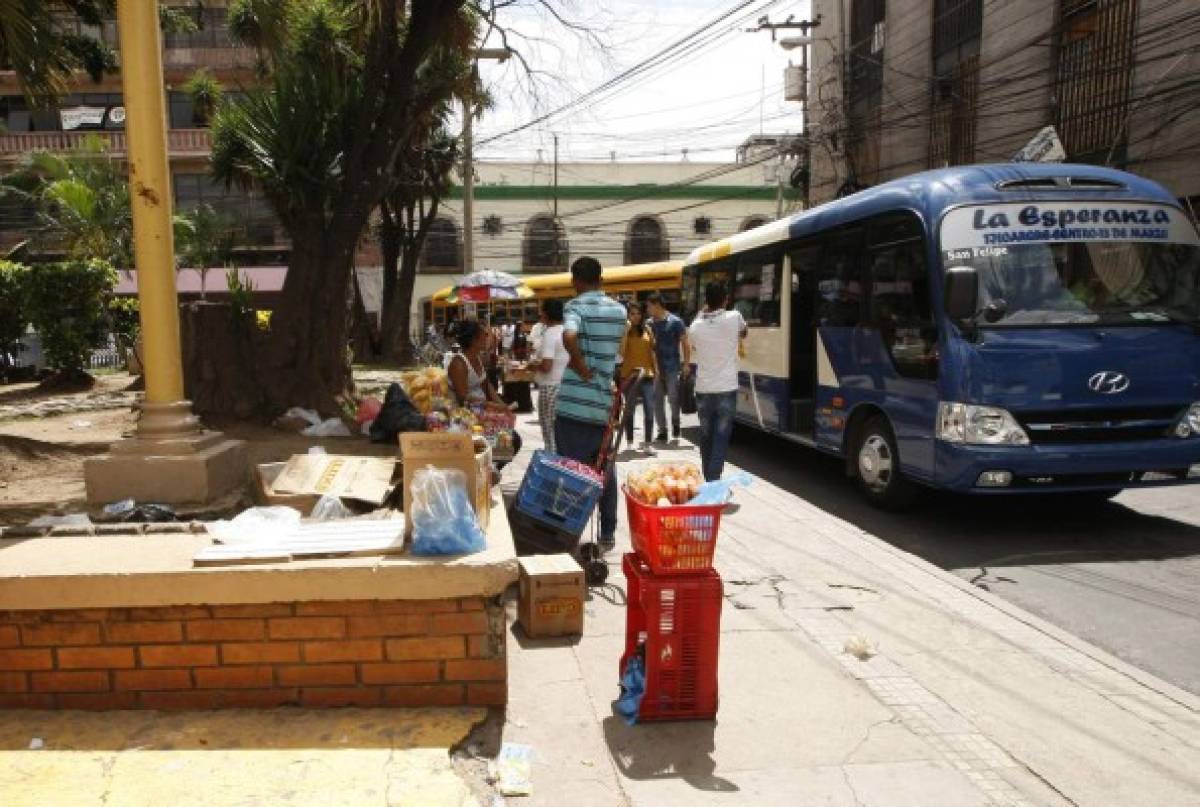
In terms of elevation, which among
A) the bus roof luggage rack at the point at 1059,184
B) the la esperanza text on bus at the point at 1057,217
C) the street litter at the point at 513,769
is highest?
the bus roof luggage rack at the point at 1059,184

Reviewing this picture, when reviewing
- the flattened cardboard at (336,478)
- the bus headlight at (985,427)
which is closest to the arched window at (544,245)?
→ the bus headlight at (985,427)

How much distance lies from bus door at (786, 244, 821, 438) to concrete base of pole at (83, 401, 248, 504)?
20.8ft

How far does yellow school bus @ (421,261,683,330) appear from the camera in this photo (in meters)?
23.2

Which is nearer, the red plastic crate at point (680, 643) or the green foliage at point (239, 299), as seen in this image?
the red plastic crate at point (680, 643)

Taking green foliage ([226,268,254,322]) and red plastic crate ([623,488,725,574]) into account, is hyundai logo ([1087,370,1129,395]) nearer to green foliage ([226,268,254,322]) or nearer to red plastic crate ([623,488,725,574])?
red plastic crate ([623,488,725,574])

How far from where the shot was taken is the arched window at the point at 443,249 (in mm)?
41625

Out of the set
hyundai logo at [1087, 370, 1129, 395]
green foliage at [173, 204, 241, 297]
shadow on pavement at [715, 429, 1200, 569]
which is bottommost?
shadow on pavement at [715, 429, 1200, 569]

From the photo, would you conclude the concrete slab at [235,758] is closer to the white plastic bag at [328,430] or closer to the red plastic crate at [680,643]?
the red plastic crate at [680,643]

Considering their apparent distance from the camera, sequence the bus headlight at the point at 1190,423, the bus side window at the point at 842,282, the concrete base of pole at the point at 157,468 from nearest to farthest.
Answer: the concrete base of pole at the point at 157,468 < the bus headlight at the point at 1190,423 < the bus side window at the point at 842,282

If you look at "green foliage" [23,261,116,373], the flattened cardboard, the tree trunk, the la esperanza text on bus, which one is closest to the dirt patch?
the flattened cardboard

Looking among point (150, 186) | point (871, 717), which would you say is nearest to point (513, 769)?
point (871, 717)

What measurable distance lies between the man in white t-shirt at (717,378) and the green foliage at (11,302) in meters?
14.1

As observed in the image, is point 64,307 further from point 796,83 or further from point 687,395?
point 796,83

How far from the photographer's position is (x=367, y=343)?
24.3m
